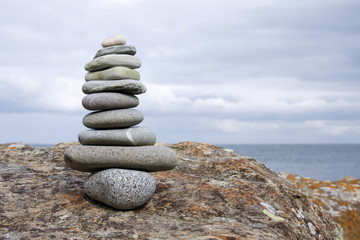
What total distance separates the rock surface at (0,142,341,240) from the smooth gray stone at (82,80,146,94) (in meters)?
2.27

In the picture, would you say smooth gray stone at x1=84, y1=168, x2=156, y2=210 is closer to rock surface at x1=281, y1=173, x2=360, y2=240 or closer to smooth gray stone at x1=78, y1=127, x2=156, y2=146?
smooth gray stone at x1=78, y1=127, x2=156, y2=146

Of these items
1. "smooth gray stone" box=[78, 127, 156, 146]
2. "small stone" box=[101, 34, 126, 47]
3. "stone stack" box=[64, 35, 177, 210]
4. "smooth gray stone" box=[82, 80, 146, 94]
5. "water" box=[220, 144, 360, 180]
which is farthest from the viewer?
"water" box=[220, 144, 360, 180]

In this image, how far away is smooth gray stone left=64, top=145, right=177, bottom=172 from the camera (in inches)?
299

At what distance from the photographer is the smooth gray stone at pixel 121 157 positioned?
7.59 m

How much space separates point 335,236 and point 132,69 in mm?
6321

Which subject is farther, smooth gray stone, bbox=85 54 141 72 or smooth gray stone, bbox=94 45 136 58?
smooth gray stone, bbox=94 45 136 58

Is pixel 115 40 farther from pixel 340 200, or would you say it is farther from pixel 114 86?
pixel 340 200

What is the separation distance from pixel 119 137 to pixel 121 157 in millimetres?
465

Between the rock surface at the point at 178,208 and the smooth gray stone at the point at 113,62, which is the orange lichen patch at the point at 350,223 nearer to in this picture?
the rock surface at the point at 178,208

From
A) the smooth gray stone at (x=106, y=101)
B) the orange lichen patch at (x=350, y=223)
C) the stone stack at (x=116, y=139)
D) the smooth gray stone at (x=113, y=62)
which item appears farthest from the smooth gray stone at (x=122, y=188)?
the orange lichen patch at (x=350, y=223)

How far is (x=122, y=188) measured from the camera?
23.9 ft

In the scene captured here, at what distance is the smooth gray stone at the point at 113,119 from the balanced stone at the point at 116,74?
76 cm

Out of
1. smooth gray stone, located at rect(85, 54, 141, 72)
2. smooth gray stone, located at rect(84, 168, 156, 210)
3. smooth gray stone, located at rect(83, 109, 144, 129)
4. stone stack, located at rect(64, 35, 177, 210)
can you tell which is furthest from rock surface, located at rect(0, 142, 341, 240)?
smooth gray stone, located at rect(85, 54, 141, 72)

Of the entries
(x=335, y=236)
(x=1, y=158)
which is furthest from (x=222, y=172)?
(x=1, y=158)
